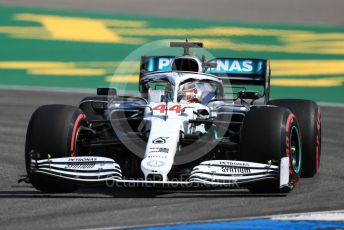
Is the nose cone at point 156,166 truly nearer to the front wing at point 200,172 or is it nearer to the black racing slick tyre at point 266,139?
the front wing at point 200,172

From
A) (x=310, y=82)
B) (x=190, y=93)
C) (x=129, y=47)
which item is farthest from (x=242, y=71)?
(x=129, y=47)

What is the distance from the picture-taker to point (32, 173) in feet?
38.2

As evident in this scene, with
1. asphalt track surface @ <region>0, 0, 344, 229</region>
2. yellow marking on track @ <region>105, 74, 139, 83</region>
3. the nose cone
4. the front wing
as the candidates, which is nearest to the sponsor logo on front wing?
the front wing

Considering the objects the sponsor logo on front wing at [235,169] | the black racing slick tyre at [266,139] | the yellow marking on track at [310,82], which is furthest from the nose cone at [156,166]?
the yellow marking on track at [310,82]

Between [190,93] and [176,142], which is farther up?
[190,93]

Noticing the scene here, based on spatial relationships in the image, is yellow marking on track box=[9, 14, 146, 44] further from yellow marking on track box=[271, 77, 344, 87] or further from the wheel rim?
the wheel rim

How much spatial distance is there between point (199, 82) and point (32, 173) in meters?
2.73

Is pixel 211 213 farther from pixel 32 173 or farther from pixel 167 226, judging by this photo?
pixel 32 173

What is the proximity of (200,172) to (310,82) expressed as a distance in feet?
36.9

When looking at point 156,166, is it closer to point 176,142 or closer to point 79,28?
point 176,142

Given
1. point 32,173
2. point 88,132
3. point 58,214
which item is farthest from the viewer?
point 88,132

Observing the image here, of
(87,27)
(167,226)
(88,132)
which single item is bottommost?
(167,226)

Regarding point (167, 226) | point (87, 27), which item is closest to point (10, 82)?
point (87, 27)

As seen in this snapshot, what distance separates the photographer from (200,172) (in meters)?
11.2
